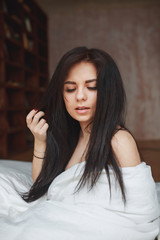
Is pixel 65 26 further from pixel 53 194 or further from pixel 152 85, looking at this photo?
pixel 53 194

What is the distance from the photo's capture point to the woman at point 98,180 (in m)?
0.84

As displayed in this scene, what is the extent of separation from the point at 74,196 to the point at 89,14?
18.7 feet

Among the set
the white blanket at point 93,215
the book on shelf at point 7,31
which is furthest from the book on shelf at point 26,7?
the white blanket at point 93,215

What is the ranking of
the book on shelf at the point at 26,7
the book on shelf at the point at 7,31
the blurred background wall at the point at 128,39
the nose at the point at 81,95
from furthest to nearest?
1. the blurred background wall at the point at 128,39
2. the book on shelf at the point at 26,7
3. the book on shelf at the point at 7,31
4. the nose at the point at 81,95

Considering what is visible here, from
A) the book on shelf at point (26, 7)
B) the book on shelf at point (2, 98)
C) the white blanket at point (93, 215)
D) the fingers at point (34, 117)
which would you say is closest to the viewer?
the white blanket at point (93, 215)

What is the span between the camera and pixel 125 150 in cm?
88

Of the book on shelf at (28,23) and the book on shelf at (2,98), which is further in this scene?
the book on shelf at (28,23)

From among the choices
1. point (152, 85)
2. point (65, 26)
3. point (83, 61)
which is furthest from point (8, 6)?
point (83, 61)

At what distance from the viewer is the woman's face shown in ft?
3.04

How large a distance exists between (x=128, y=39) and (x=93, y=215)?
559 cm

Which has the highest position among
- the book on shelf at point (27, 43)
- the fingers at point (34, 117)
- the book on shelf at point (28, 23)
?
the book on shelf at point (28, 23)

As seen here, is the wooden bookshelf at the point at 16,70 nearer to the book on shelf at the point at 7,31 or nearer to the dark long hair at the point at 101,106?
the book on shelf at the point at 7,31

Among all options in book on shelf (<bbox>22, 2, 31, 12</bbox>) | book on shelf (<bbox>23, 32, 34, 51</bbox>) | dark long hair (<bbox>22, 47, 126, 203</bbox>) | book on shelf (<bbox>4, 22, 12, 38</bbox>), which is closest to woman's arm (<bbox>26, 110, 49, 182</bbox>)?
dark long hair (<bbox>22, 47, 126, 203</bbox>)

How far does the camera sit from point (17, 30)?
4465mm
